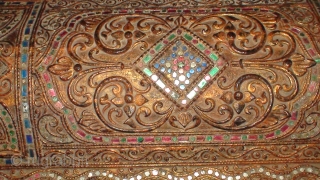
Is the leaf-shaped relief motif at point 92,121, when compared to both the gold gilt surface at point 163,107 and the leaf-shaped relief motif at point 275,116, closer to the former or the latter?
the gold gilt surface at point 163,107

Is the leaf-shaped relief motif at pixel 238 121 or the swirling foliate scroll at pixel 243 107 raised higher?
the swirling foliate scroll at pixel 243 107

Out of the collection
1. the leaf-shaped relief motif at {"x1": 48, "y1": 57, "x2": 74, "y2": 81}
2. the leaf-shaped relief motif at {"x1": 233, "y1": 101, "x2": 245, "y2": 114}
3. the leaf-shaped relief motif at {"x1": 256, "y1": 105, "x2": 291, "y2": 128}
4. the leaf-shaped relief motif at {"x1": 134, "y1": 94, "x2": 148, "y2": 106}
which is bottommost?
the leaf-shaped relief motif at {"x1": 256, "y1": 105, "x2": 291, "y2": 128}

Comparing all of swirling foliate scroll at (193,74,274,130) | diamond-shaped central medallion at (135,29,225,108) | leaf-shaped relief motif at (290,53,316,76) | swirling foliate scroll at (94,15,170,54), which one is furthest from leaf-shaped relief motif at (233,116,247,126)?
swirling foliate scroll at (94,15,170,54)

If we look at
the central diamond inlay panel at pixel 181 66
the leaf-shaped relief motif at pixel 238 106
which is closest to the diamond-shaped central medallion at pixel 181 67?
the central diamond inlay panel at pixel 181 66

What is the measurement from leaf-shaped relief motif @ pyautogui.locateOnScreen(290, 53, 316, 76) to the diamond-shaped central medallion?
0.33 m

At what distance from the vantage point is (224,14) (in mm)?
1970

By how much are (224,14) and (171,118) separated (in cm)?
58

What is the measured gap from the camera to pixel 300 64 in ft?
6.02

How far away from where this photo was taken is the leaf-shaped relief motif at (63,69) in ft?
6.06

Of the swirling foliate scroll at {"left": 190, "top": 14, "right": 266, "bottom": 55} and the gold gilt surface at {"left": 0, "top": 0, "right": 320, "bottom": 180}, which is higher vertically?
the swirling foliate scroll at {"left": 190, "top": 14, "right": 266, "bottom": 55}

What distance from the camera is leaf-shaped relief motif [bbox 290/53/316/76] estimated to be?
5.99 feet

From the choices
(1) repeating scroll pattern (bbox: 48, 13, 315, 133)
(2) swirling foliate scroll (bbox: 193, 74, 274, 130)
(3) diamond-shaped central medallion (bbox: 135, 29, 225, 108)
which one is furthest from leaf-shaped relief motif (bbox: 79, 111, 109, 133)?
(2) swirling foliate scroll (bbox: 193, 74, 274, 130)

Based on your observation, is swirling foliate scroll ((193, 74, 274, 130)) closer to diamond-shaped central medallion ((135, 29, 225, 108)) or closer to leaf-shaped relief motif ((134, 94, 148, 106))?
diamond-shaped central medallion ((135, 29, 225, 108))

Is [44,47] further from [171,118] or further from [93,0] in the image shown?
[171,118]
